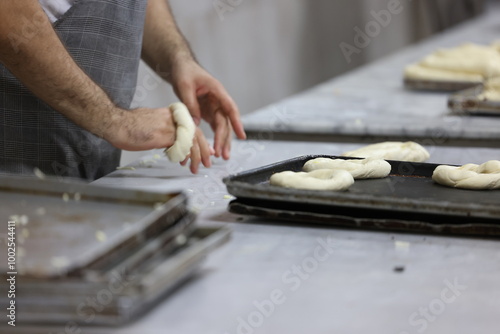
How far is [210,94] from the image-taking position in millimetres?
2107

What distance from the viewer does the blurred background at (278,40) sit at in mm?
4270

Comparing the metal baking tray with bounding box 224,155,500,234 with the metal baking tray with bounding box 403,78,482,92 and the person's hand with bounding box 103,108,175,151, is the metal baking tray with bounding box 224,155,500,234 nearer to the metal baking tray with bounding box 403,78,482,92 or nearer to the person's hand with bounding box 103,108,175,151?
the person's hand with bounding box 103,108,175,151

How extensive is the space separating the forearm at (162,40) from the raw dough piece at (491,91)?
1.04 metres

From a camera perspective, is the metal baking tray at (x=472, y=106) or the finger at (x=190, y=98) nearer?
the finger at (x=190, y=98)

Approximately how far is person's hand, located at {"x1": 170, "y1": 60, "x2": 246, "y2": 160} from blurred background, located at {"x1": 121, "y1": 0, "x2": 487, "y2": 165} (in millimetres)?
1642

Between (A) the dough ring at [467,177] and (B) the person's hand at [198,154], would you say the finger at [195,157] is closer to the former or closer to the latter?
(B) the person's hand at [198,154]

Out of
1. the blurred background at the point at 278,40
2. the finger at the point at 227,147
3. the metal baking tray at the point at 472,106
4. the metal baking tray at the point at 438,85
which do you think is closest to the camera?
the finger at the point at 227,147

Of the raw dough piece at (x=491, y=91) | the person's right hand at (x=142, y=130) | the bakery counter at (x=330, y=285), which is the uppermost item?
the person's right hand at (x=142, y=130)

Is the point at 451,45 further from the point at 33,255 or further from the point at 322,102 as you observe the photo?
the point at 33,255

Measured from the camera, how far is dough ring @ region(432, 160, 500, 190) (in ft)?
4.64

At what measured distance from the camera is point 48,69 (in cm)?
157

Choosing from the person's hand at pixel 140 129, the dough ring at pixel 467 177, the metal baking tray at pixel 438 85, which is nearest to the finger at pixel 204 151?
the person's hand at pixel 140 129

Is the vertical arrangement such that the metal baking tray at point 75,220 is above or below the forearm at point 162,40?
below

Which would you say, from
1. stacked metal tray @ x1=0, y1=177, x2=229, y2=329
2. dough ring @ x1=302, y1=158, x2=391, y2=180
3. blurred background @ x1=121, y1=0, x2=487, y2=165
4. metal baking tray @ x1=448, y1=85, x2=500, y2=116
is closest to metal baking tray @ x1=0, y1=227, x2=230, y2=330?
stacked metal tray @ x1=0, y1=177, x2=229, y2=329
